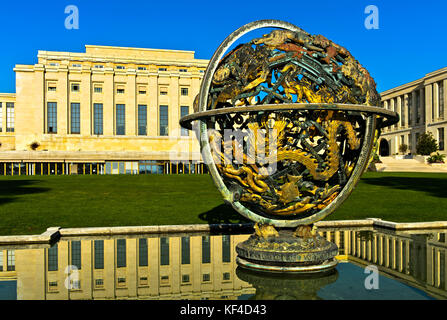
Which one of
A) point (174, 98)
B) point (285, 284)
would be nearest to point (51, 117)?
point (174, 98)

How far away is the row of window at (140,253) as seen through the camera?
8156mm

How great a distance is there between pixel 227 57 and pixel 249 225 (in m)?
5.28

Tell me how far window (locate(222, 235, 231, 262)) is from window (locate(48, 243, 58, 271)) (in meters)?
3.33

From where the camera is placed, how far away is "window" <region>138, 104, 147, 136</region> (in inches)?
2751

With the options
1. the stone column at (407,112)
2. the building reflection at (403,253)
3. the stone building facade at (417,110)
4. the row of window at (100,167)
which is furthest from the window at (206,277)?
the stone column at (407,112)

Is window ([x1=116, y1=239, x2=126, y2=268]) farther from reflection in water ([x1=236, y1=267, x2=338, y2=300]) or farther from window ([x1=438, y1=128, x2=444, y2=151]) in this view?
window ([x1=438, y1=128, x2=444, y2=151])

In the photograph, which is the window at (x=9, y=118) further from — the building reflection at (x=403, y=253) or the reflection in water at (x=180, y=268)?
the building reflection at (x=403, y=253)

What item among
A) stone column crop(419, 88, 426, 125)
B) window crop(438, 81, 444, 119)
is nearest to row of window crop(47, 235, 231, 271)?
window crop(438, 81, 444, 119)

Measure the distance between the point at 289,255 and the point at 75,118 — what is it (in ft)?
216

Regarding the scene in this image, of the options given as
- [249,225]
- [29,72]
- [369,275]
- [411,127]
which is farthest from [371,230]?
[411,127]

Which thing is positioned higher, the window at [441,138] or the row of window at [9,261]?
the window at [441,138]

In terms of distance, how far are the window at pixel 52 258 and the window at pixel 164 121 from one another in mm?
61087

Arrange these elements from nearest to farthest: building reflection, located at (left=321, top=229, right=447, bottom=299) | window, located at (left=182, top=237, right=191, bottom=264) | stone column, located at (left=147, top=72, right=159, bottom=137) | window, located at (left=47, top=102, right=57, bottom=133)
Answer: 1. building reflection, located at (left=321, top=229, right=447, bottom=299)
2. window, located at (left=182, top=237, right=191, bottom=264)
3. window, located at (left=47, top=102, right=57, bottom=133)
4. stone column, located at (left=147, top=72, right=159, bottom=137)
